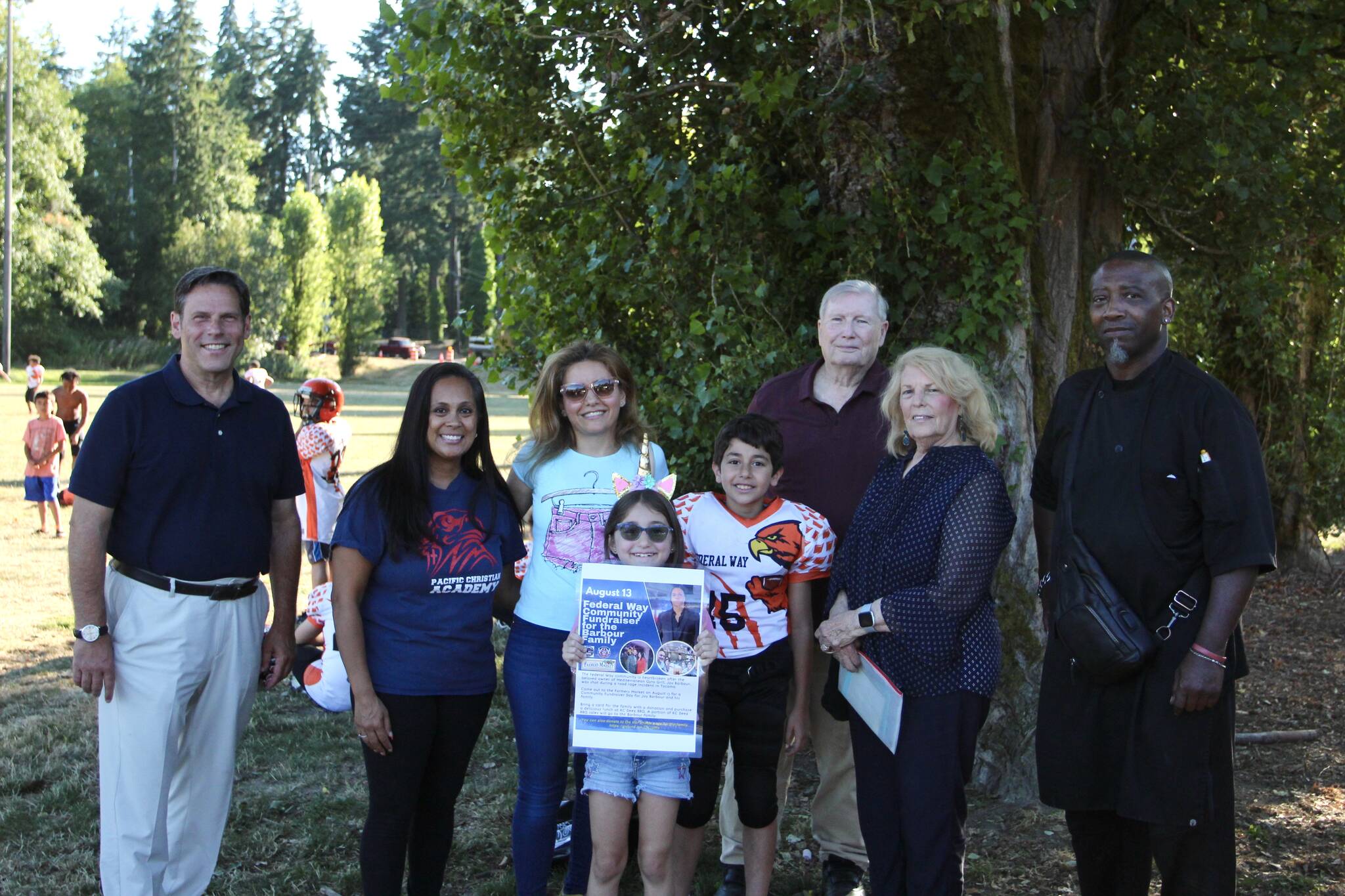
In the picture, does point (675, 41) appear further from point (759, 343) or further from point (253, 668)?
point (253, 668)

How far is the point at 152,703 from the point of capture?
3.62 m

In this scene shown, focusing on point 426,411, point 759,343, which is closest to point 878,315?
point 759,343

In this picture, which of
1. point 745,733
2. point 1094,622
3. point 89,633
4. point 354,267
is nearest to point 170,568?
point 89,633

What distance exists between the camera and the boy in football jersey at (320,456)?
7934mm

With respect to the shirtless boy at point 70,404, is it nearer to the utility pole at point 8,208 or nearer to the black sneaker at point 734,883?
the black sneaker at point 734,883

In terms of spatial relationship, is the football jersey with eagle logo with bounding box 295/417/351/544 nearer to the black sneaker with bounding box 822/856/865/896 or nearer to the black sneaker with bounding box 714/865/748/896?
the black sneaker with bounding box 714/865/748/896

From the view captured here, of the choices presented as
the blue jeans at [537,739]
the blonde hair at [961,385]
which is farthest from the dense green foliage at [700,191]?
the blue jeans at [537,739]

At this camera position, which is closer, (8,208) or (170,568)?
(170,568)

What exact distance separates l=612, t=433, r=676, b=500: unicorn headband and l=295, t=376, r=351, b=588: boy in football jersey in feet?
14.7

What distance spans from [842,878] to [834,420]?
166 centimetres

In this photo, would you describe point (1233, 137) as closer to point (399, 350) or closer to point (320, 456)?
point (320, 456)

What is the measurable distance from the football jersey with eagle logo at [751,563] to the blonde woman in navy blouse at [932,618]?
9.9 inches

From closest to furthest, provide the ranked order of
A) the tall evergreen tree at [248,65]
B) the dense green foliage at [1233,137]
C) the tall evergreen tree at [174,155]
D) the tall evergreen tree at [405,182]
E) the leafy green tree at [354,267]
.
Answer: the dense green foliage at [1233,137] → the leafy green tree at [354,267] → the tall evergreen tree at [174,155] → the tall evergreen tree at [405,182] → the tall evergreen tree at [248,65]

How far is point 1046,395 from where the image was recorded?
554cm
